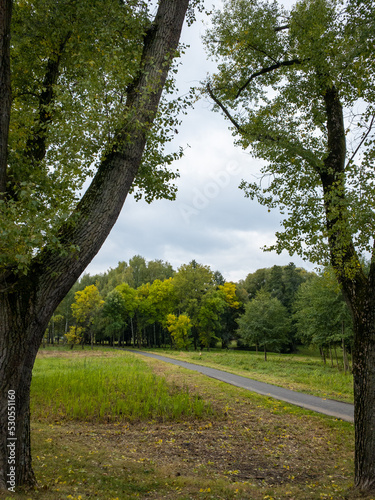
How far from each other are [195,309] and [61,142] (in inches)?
1566

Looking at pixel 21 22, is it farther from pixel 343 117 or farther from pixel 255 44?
pixel 343 117

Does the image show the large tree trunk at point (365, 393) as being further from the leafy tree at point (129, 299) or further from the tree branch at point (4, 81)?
the leafy tree at point (129, 299)

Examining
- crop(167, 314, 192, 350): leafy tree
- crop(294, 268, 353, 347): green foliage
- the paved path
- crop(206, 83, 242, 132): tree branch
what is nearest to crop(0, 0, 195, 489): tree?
crop(206, 83, 242, 132): tree branch

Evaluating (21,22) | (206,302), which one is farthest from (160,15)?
(206,302)

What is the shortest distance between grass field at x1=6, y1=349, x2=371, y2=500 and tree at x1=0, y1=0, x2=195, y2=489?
1.42m

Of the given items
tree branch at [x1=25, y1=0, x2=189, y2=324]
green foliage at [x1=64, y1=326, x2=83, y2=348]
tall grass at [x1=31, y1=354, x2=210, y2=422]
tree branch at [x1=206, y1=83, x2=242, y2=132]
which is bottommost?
green foliage at [x1=64, y1=326, x2=83, y2=348]

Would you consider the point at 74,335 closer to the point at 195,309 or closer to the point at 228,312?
the point at 195,309

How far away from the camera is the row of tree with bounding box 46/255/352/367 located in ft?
98.3

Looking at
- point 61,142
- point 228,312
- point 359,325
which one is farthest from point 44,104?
point 228,312

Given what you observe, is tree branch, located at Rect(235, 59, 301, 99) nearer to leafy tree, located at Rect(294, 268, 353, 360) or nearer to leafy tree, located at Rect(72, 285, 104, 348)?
leafy tree, located at Rect(294, 268, 353, 360)

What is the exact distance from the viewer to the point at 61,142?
4.74 metres

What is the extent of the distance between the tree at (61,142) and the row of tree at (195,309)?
852 inches

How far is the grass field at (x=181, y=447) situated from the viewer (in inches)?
173

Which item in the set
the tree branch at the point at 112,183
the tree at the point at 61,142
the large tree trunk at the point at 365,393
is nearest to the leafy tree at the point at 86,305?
the tree at the point at 61,142
